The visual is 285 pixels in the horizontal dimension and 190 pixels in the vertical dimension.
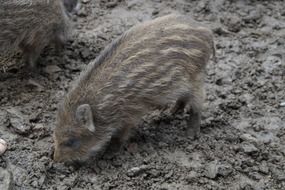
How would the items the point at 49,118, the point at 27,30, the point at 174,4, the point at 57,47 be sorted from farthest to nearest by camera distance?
the point at 174,4 → the point at 57,47 → the point at 27,30 → the point at 49,118

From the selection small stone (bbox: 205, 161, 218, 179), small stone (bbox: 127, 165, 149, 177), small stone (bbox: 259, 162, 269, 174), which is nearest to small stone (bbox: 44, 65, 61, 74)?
small stone (bbox: 127, 165, 149, 177)

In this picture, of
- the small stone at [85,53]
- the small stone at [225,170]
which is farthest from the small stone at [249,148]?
the small stone at [85,53]

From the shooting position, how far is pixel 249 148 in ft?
16.8

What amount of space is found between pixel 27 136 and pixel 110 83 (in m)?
0.84

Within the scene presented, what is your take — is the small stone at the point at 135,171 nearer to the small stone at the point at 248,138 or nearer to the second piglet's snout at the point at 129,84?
the second piglet's snout at the point at 129,84

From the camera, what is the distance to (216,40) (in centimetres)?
636

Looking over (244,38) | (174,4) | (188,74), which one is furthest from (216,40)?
(188,74)

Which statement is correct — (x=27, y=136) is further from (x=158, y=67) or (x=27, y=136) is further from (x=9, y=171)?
(x=158, y=67)

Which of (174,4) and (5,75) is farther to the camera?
(174,4)

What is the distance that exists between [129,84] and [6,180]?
1.16 metres

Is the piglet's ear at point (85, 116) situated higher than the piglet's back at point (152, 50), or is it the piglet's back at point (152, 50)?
the piglet's back at point (152, 50)

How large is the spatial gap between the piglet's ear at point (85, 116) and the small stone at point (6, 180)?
0.65 metres

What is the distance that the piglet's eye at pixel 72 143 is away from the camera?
485 centimetres

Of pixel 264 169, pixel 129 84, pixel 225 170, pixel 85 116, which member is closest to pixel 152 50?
pixel 129 84
